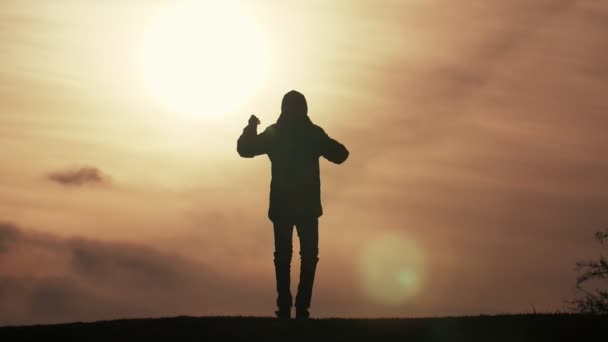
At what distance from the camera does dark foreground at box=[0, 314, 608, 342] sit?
14.6 metres

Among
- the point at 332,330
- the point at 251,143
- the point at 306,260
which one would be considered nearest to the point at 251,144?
the point at 251,143

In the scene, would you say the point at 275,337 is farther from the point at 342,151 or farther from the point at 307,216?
the point at 342,151

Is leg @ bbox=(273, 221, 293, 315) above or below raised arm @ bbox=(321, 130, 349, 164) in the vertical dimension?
below

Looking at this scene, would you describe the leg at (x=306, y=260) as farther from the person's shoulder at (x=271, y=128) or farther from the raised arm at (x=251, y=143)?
the person's shoulder at (x=271, y=128)

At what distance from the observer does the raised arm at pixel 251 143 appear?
1650 cm

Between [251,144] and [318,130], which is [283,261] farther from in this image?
[318,130]

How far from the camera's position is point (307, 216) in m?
16.2

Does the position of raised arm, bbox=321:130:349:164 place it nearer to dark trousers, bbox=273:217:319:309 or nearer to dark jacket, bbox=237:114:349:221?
dark jacket, bbox=237:114:349:221

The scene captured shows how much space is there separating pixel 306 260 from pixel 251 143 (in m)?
2.14

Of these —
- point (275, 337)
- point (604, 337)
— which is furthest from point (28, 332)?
point (604, 337)

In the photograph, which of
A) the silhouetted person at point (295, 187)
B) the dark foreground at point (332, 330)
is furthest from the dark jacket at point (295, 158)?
the dark foreground at point (332, 330)

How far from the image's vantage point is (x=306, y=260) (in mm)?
16141

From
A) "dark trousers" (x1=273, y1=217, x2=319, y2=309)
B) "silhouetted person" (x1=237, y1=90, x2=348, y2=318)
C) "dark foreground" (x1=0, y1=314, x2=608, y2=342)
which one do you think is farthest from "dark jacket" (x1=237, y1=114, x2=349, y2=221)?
"dark foreground" (x1=0, y1=314, x2=608, y2=342)

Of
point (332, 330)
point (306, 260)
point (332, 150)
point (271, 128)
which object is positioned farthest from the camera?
point (271, 128)
